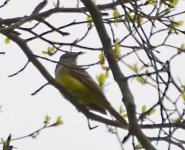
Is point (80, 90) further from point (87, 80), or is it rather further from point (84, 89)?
point (87, 80)

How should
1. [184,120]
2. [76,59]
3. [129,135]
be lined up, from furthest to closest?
[76,59] < [184,120] < [129,135]

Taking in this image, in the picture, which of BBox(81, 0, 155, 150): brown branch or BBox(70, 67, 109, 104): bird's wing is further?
BBox(70, 67, 109, 104): bird's wing

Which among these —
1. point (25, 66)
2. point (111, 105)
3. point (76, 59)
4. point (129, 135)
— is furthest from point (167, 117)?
point (76, 59)

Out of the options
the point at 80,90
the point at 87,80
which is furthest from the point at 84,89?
the point at 87,80

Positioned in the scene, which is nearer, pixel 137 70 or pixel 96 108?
pixel 137 70

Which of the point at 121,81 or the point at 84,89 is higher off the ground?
the point at 84,89

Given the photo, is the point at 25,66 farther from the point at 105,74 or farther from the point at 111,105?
the point at 111,105

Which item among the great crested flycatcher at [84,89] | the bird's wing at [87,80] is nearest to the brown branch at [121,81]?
the great crested flycatcher at [84,89]

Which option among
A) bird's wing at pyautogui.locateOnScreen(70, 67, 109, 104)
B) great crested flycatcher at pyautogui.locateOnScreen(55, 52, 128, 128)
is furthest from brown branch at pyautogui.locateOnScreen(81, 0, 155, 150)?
bird's wing at pyautogui.locateOnScreen(70, 67, 109, 104)

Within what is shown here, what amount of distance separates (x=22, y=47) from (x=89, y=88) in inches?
80.3

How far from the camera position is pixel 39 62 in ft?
15.8

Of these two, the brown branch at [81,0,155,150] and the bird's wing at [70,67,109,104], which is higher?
the bird's wing at [70,67,109,104]

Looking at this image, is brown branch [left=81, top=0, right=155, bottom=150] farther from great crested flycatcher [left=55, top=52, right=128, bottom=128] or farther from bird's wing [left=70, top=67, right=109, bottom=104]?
bird's wing [left=70, top=67, right=109, bottom=104]

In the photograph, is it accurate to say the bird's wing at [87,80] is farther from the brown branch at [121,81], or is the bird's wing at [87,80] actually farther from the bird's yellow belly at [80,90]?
the brown branch at [121,81]
